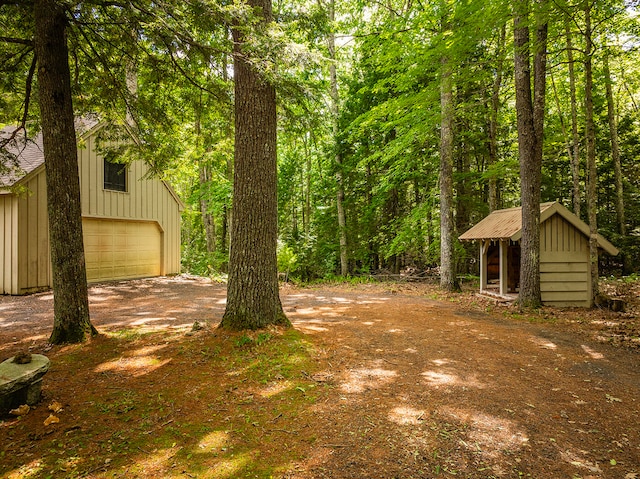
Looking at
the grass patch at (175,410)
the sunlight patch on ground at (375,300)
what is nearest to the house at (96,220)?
the grass patch at (175,410)

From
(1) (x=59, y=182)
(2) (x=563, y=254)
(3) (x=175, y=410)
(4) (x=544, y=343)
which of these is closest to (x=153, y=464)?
(3) (x=175, y=410)

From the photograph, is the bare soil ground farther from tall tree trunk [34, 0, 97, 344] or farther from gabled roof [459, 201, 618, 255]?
gabled roof [459, 201, 618, 255]

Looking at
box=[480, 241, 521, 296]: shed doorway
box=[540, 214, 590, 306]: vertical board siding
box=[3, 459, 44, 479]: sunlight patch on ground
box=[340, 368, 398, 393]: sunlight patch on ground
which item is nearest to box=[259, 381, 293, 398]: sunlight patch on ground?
box=[340, 368, 398, 393]: sunlight patch on ground

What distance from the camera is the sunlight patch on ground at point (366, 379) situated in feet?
13.1

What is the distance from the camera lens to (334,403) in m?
3.64

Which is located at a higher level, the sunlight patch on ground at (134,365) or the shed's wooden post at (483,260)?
the shed's wooden post at (483,260)

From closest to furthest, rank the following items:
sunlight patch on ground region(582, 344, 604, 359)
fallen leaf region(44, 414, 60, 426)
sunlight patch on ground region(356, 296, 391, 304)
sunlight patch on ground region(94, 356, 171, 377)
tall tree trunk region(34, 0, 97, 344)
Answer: fallen leaf region(44, 414, 60, 426), sunlight patch on ground region(94, 356, 171, 377), sunlight patch on ground region(582, 344, 604, 359), tall tree trunk region(34, 0, 97, 344), sunlight patch on ground region(356, 296, 391, 304)

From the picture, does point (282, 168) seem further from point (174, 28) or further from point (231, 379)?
point (231, 379)

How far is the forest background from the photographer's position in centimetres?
633

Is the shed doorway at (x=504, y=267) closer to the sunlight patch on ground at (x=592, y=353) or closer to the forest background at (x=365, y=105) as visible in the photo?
the forest background at (x=365, y=105)

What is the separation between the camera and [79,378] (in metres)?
4.21

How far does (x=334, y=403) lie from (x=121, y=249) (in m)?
13.0

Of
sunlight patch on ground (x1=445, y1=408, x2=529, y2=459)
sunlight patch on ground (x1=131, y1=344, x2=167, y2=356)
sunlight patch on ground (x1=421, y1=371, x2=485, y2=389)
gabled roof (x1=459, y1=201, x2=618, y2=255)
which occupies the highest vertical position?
gabled roof (x1=459, y1=201, x2=618, y2=255)

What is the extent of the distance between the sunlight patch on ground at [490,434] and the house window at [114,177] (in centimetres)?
1369
